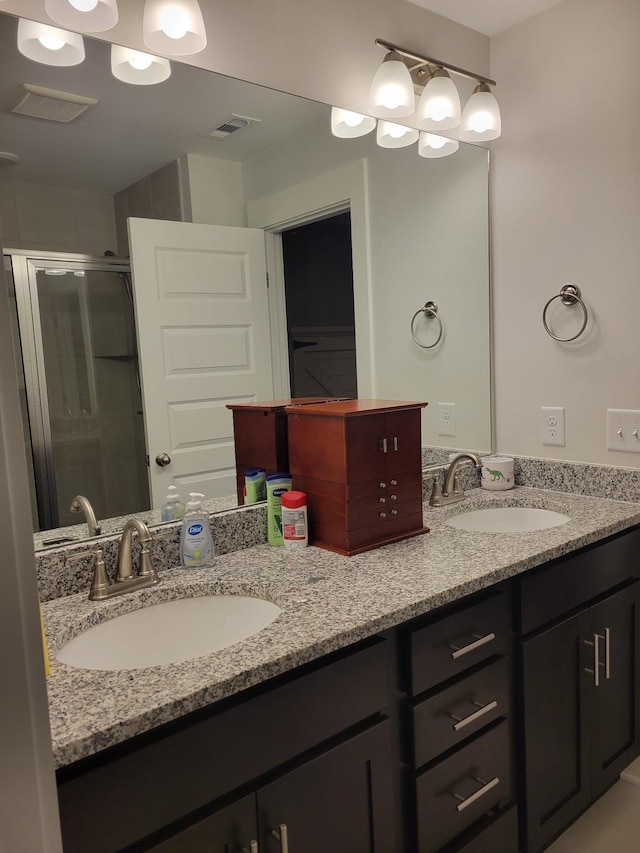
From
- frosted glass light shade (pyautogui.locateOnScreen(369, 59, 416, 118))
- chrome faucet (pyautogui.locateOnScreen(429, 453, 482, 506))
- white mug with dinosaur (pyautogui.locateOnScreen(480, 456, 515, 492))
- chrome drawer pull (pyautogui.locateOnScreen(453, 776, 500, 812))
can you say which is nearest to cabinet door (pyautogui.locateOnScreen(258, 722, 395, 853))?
chrome drawer pull (pyautogui.locateOnScreen(453, 776, 500, 812))

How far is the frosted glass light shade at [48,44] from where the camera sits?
123 cm

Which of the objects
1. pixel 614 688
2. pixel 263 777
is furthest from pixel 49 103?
pixel 614 688

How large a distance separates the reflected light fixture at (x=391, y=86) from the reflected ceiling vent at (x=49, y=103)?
0.80 meters

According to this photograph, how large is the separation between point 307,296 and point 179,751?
4.03 ft

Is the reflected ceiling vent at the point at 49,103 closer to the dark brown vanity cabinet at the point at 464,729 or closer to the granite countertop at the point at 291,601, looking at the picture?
the granite countertop at the point at 291,601

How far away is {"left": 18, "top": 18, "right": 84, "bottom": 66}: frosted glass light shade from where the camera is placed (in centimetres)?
123

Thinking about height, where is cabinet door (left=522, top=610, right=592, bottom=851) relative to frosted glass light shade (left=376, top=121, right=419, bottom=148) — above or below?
below

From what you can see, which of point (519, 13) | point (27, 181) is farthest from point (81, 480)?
point (519, 13)

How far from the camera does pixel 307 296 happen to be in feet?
5.88

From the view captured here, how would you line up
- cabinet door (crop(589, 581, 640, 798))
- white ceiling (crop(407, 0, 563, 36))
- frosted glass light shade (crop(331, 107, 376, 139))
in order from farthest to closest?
white ceiling (crop(407, 0, 563, 36)) → frosted glass light shade (crop(331, 107, 376, 139)) → cabinet door (crop(589, 581, 640, 798))

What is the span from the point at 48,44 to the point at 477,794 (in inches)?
69.6

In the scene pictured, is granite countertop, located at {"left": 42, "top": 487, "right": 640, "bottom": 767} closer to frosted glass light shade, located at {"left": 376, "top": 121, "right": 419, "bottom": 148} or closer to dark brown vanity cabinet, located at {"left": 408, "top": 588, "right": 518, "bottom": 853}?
dark brown vanity cabinet, located at {"left": 408, "top": 588, "right": 518, "bottom": 853}

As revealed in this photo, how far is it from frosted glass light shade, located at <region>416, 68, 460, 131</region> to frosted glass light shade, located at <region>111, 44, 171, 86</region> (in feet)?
2.70

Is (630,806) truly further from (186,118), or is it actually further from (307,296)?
(186,118)
